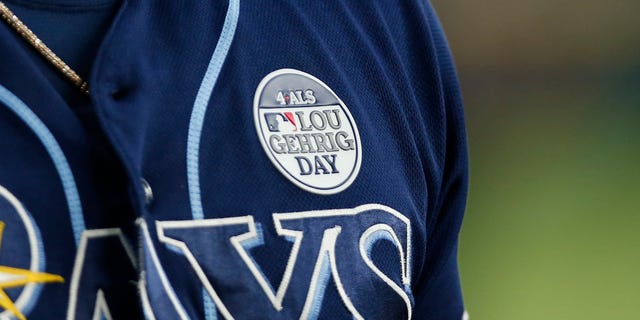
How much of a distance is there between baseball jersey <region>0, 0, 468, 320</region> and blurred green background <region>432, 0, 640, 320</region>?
7.37 feet

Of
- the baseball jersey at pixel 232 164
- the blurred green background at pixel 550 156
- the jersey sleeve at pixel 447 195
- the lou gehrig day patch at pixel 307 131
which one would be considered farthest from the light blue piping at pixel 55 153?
the blurred green background at pixel 550 156

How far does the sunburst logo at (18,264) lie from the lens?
561 mm

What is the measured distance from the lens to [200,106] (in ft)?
2.15

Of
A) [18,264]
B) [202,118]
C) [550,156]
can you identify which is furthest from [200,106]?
[550,156]

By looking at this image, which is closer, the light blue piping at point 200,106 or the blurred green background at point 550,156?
the light blue piping at point 200,106

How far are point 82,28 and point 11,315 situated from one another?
186mm

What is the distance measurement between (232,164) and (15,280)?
161 millimetres

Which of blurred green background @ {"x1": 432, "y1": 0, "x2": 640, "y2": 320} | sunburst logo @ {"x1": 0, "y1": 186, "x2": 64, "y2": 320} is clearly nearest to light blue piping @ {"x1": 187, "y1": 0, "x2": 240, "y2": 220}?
sunburst logo @ {"x1": 0, "y1": 186, "x2": 64, "y2": 320}

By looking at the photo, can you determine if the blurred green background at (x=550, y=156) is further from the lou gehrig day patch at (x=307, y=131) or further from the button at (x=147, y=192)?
the button at (x=147, y=192)

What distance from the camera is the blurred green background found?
310 centimetres

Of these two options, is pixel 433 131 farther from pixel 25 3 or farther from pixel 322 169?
pixel 25 3

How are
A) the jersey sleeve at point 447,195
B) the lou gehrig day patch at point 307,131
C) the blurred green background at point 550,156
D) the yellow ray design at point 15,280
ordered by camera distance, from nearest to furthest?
the yellow ray design at point 15,280, the lou gehrig day patch at point 307,131, the jersey sleeve at point 447,195, the blurred green background at point 550,156

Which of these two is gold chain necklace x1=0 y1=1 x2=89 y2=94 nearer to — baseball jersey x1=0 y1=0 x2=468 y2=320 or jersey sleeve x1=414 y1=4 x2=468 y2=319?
baseball jersey x1=0 y1=0 x2=468 y2=320

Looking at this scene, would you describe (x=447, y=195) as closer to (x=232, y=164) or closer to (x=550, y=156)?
(x=232, y=164)
